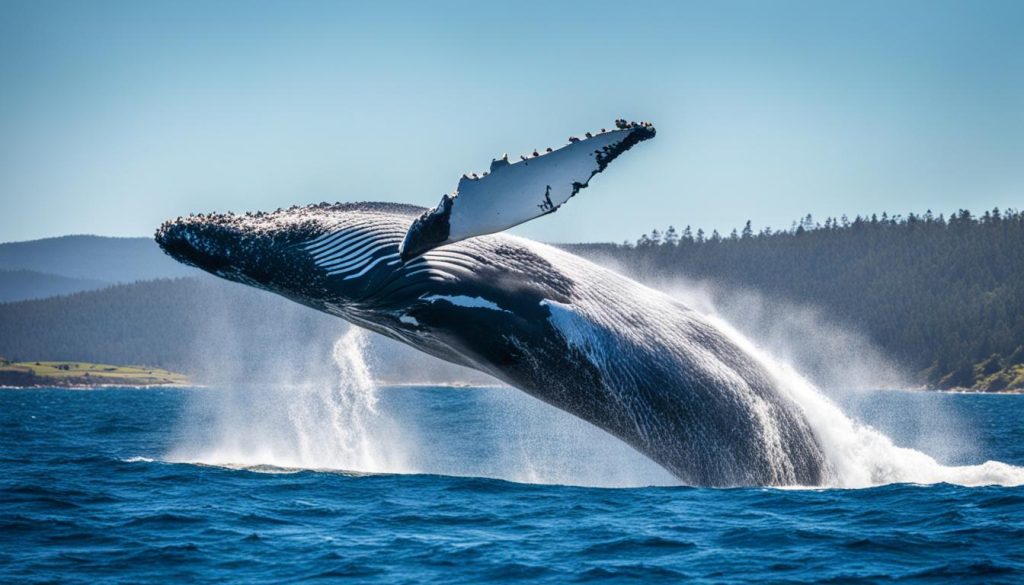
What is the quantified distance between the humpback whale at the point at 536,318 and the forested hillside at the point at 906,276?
332ft

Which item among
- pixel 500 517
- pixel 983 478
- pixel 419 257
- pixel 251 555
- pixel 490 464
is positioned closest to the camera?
pixel 419 257

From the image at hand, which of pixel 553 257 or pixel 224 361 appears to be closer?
pixel 553 257

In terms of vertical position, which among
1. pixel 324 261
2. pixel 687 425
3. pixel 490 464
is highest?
pixel 324 261

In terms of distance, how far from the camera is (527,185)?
6492 mm

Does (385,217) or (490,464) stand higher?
(385,217)

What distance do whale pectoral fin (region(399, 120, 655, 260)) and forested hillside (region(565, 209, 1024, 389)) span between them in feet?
337

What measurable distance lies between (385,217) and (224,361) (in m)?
193

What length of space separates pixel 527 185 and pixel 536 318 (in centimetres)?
114

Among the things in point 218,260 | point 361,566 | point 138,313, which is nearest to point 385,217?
point 218,260

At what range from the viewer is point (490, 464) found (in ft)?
53.8

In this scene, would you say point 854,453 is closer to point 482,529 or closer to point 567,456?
point 482,529

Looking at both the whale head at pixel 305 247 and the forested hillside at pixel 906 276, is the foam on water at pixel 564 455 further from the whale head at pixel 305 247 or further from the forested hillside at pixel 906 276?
the forested hillside at pixel 906 276

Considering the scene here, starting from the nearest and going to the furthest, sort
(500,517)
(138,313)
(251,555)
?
(251,555)
(500,517)
(138,313)

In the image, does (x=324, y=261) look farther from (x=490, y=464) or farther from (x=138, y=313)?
(x=138, y=313)
